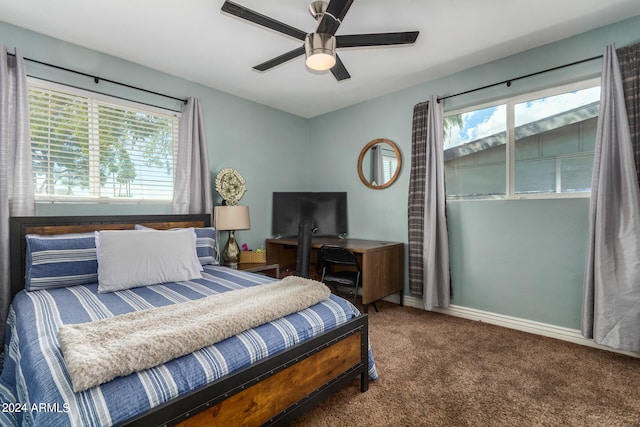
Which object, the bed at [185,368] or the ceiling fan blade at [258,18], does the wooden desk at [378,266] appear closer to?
the bed at [185,368]

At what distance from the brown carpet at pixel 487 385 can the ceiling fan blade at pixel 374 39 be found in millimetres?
2122

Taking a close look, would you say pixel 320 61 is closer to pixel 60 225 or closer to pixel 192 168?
pixel 192 168

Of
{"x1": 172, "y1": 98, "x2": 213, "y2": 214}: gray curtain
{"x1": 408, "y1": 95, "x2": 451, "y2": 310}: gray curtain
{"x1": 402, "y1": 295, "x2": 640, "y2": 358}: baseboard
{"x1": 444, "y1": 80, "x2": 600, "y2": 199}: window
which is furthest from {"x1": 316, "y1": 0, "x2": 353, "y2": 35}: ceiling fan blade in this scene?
{"x1": 402, "y1": 295, "x2": 640, "y2": 358}: baseboard

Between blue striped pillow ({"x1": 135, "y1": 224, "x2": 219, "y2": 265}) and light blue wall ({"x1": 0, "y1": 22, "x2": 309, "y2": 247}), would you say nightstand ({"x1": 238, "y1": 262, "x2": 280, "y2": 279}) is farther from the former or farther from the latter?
light blue wall ({"x1": 0, "y1": 22, "x2": 309, "y2": 247})

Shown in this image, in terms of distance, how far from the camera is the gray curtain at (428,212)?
3.14m

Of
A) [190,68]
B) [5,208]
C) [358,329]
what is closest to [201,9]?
[190,68]

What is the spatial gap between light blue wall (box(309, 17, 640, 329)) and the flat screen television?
295 millimetres

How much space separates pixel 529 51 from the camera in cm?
272

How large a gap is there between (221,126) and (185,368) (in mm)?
2964

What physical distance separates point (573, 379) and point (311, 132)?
3888mm

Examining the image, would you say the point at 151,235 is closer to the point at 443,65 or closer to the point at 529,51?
the point at 443,65

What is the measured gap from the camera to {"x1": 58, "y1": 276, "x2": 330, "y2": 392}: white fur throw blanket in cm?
102

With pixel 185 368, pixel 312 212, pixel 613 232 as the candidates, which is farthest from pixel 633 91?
pixel 185 368

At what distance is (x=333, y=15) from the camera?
1.65 m
